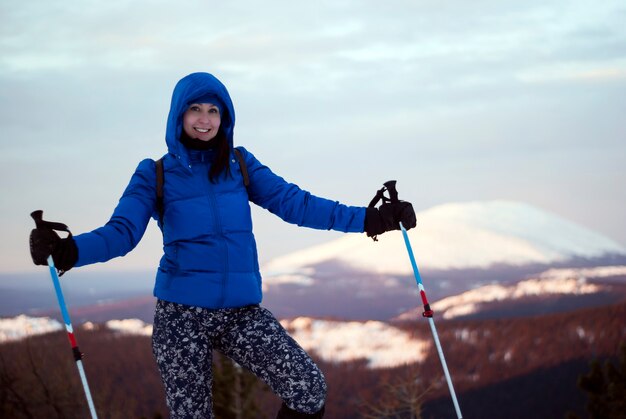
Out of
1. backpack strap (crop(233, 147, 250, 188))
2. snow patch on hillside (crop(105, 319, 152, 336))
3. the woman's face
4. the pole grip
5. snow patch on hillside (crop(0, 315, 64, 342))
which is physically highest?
the woman's face

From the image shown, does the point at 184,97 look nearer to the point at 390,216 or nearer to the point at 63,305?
the point at 63,305

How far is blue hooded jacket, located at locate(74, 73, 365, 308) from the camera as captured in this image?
12.1ft

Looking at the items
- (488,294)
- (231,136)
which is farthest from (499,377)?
(231,136)

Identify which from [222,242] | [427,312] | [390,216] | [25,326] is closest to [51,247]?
[222,242]

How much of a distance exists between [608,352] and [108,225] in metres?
16.2

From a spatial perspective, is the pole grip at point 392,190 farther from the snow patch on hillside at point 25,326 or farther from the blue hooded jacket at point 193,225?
the snow patch on hillside at point 25,326

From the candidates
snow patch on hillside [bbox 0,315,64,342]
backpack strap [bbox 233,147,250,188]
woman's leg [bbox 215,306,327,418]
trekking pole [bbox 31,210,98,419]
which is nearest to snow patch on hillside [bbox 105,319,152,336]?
snow patch on hillside [bbox 0,315,64,342]

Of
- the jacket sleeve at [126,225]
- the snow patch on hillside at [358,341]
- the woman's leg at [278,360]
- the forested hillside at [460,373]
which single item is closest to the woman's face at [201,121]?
the jacket sleeve at [126,225]

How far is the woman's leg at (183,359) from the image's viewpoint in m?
3.66

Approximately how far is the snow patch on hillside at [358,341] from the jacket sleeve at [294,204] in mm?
10986

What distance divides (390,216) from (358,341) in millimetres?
11272

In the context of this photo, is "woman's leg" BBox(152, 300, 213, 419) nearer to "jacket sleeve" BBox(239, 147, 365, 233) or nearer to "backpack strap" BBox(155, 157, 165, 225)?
"backpack strap" BBox(155, 157, 165, 225)

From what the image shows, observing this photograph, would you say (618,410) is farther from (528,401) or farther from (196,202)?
(196,202)

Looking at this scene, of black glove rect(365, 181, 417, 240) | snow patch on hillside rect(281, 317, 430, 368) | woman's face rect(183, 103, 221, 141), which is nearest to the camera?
woman's face rect(183, 103, 221, 141)
